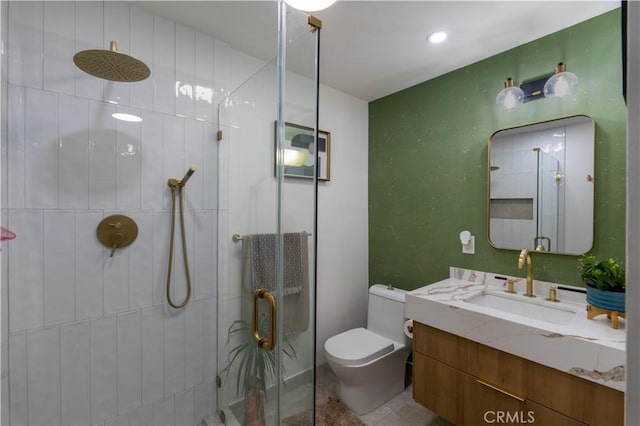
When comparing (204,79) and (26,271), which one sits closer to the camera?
(26,271)

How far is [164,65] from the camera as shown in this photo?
61.5 inches

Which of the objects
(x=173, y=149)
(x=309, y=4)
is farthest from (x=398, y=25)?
(x=173, y=149)

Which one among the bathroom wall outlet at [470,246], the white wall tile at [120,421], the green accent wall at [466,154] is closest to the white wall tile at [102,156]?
the white wall tile at [120,421]

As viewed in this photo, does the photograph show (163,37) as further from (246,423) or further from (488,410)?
(488,410)

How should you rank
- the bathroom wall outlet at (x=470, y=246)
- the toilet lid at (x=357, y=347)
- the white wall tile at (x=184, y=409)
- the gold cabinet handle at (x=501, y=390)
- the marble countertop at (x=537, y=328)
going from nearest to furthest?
1. the marble countertop at (x=537, y=328)
2. the gold cabinet handle at (x=501, y=390)
3. the white wall tile at (x=184, y=409)
4. the toilet lid at (x=357, y=347)
5. the bathroom wall outlet at (x=470, y=246)

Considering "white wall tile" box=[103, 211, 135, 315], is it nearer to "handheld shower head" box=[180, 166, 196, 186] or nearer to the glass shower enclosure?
"handheld shower head" box=[180, 166, 196, 186]

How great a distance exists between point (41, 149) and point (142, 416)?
4.61 ft

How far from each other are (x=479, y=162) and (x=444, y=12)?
0.96 metres

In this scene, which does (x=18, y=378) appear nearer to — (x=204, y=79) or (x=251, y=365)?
(x=251, y=365)

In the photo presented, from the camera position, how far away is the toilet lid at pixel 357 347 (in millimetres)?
1850

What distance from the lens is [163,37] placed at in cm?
156

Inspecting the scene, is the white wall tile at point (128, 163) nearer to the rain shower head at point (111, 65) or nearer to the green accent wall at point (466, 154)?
the rain shower head at point (111, 65)

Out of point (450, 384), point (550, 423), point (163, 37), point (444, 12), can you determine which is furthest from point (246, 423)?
point (444, 12)

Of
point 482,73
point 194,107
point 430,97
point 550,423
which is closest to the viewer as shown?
point 550,423
